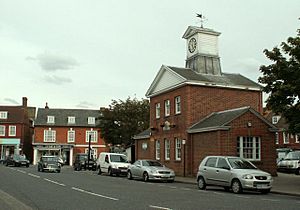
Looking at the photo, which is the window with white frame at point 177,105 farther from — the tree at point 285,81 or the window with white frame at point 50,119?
the window with white frame at point 50,119

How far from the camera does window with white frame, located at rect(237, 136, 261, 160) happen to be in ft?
94.9

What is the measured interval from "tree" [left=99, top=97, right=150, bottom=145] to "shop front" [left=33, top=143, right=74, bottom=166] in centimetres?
2274

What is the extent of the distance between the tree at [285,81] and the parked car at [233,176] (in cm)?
313

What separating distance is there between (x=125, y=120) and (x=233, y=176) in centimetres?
3230

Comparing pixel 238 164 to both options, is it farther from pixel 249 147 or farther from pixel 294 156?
pixel 294 156

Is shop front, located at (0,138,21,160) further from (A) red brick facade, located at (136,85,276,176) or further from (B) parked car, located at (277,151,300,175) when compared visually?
(B) parked car, located at (277,151,300,175)

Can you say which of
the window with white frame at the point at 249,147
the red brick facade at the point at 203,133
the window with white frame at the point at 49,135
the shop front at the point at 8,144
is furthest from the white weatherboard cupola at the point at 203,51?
the shop front at the point at 8,144

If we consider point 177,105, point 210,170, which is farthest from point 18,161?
point 210,170

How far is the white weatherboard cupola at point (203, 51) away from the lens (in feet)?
121

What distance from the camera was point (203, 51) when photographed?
37312mm

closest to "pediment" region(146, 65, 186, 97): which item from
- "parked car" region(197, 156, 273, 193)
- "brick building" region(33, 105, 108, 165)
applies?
"parked car" region(197, 156, 273, 193)

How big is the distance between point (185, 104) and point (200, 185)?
12325mm

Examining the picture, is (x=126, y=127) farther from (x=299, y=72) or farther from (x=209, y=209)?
(x=209, y=209)

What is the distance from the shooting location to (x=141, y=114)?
2020 inches
